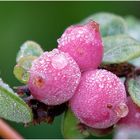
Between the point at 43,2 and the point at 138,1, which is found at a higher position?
the point at 43,2

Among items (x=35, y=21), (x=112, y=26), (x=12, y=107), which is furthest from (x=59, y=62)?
(x=35, y=21)

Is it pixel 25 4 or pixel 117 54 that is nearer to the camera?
pixel 117 54

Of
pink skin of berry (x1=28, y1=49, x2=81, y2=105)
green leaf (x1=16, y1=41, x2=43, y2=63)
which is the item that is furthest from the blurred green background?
pink skin of berry (x1=28, y1=49, x2=81, y2=105)

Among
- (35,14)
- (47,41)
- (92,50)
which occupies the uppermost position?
(92,50)

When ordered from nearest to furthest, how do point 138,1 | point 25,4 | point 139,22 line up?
point 139,22
point 25,4
point 138,1

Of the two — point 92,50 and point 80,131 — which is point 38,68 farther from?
point 80,131

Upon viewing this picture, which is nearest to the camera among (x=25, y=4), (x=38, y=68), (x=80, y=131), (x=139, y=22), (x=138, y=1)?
(x=38, y=68)

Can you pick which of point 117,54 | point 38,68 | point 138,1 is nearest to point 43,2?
point 138,1

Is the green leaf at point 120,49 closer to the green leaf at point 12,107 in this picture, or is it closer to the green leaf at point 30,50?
the green leaf at point 30,50
